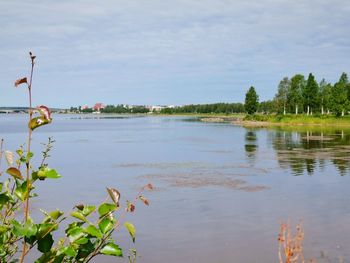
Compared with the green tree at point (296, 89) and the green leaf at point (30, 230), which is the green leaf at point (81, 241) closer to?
the green leaf at point (30, 230)

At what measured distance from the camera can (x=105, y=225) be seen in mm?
2594

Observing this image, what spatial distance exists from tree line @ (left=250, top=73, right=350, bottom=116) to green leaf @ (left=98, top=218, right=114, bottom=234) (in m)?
108

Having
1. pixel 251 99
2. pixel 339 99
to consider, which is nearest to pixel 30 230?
pixel 339 99

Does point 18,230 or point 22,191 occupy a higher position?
point 22,191

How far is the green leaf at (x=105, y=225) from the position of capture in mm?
2582

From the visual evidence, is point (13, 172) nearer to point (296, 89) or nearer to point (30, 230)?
point (30, 230)

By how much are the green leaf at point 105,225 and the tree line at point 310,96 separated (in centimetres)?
10831

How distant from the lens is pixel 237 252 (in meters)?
12.0

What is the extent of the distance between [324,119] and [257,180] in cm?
8422

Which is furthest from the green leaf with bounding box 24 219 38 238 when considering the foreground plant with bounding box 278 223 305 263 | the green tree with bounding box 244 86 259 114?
the green tree with bounding box 244 86 259 114

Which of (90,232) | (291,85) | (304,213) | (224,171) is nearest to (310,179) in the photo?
(224,171)

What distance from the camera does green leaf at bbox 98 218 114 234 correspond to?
2.58m

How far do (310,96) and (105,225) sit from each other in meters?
114

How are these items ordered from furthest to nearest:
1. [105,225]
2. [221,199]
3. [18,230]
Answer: [221,199]
[105,225]
[18,230]
